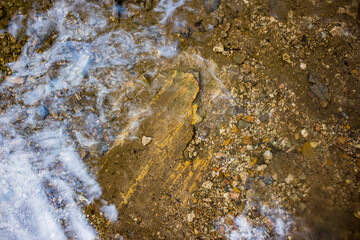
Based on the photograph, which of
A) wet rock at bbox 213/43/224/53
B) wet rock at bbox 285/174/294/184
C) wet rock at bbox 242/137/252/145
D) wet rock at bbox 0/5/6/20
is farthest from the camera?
wet rock at bbox 0/5/6/20

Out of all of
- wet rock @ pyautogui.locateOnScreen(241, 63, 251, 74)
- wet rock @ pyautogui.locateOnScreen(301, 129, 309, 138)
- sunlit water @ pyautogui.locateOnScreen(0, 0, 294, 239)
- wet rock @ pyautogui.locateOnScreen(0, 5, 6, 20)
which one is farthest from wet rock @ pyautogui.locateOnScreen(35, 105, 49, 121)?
wet rock @ pyautogui.locateOnScreen(301, 129, 309, 138)

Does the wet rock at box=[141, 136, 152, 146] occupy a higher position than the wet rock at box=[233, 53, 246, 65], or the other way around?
the wet rock at box=[233, 53, 246, 65]

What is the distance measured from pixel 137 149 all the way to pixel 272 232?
81.0 inches

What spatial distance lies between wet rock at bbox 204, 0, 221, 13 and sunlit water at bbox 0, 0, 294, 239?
35cm

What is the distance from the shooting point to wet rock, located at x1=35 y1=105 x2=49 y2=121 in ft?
9.66

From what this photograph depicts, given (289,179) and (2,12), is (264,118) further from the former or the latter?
(2,12)

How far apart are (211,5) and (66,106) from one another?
2.53 metres

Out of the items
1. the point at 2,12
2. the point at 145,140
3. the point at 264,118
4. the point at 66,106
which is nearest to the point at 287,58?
the point at 264,118

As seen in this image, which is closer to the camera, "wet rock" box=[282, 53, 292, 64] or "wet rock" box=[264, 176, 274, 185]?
"wet rock" box=[264, 176, 274, 185]

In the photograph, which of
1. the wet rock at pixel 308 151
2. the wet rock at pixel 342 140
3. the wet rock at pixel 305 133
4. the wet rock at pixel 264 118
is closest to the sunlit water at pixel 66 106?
the wet rock at pixel 264 118

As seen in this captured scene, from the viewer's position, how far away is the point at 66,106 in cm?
293

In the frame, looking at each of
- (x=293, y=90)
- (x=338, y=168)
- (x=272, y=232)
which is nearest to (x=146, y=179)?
(x=272, y=232)

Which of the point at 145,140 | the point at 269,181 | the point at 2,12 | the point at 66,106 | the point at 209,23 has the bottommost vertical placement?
the point at 269,181

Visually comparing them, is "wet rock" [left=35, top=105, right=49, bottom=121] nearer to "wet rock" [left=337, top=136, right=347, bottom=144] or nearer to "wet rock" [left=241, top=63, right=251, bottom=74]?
"wet rock" [left=241, top=63, right=251, bottom=74]
